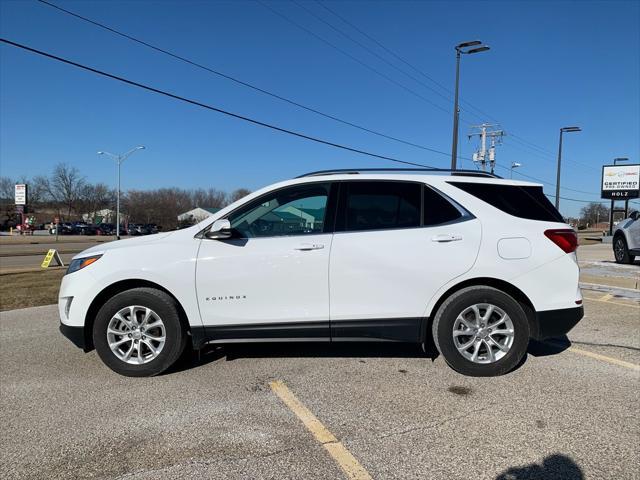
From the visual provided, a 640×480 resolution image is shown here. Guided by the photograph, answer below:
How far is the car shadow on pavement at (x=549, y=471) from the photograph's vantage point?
2.63m

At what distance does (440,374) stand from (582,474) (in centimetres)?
163

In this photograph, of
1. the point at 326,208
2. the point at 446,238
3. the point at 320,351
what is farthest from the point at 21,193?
the point at 446,238

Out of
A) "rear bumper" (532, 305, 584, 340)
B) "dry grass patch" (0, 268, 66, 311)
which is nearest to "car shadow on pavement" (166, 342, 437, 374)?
"rear bumper" (532, 305, 584, 340)


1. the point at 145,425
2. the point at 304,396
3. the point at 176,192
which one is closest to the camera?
the point at 145,425

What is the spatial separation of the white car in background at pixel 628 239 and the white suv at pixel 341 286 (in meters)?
11.1

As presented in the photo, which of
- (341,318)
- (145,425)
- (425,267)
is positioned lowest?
(145,425)

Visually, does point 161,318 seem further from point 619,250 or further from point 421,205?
point 619,250

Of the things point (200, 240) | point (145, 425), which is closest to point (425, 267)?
point (200, 240)

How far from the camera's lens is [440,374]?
4.23 metres

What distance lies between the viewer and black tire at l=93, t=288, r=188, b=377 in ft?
13.4

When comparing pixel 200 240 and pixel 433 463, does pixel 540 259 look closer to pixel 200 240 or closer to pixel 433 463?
pixel 433 463

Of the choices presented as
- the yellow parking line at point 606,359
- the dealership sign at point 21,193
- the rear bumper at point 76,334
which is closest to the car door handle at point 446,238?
the yellow parking line at point 606,359

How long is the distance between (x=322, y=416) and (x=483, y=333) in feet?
5.45

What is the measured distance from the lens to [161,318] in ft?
13.5
